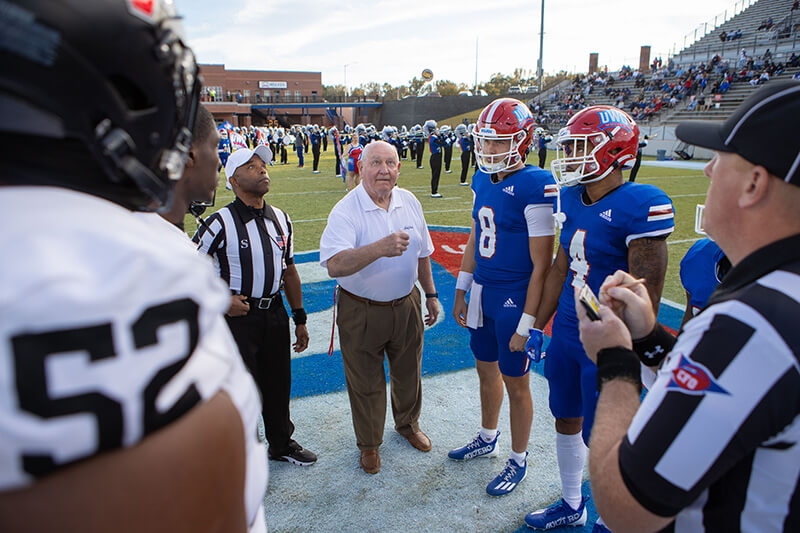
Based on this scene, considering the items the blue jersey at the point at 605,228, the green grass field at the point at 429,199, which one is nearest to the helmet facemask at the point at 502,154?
the blue jersey at the point at 605,228

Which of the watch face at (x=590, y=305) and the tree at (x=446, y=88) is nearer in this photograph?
the watch face at (x=590, y=305)

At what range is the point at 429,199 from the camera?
44.2ft

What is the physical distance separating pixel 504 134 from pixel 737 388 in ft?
8.14

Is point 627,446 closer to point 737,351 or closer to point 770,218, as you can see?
point 737,351

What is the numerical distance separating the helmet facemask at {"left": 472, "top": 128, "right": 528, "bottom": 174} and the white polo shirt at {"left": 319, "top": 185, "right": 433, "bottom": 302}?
2.28 ft

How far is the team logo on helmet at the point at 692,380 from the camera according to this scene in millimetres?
1048

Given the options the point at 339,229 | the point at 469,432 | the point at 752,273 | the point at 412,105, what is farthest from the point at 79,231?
the point at 412,105

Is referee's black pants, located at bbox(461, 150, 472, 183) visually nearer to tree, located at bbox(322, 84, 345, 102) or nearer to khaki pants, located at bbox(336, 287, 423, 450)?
khaki pants, located at bbox(336, 287, 423, 450)

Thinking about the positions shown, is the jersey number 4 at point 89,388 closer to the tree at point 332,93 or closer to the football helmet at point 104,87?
the football helmet at point 104,87

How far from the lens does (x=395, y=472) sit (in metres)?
3.22

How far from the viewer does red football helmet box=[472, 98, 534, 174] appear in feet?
10.6

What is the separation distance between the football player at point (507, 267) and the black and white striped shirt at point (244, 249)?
1.42 metres

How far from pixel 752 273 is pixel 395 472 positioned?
8.64ft

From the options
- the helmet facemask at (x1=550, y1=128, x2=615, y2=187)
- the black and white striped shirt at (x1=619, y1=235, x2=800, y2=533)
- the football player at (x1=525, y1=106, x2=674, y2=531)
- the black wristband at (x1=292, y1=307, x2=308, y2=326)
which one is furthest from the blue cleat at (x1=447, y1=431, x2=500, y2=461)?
the black and white striped shirt at (x1=619, y1=235, x2=800, y2=533)
